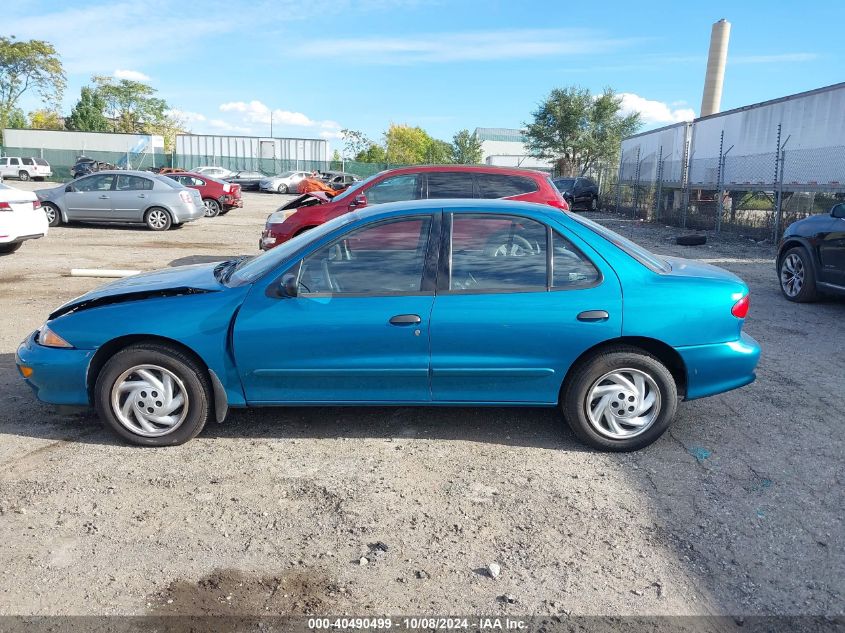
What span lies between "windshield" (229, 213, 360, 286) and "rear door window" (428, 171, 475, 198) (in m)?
4.72

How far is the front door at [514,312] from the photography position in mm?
4137

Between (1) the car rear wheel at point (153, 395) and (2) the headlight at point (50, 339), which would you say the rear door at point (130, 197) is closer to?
(2) the headlight at point (50, 339)

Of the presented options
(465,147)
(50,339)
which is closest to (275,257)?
(50,339)

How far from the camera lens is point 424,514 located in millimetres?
3559

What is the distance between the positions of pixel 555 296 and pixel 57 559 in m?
2.93

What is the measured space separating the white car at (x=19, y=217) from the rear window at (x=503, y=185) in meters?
7.78

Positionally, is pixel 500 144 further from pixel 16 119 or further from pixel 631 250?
pixel 631 250

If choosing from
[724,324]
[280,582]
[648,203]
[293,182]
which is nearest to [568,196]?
[648,203]

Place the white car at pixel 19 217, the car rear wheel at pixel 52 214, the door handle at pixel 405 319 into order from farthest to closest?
the car rear wheel at pixel 52 214
the white car at pixel 19 217
the door handle at pixel 405 319

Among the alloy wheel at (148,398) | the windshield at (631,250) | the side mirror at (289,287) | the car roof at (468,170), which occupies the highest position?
the car roof at (468,170)

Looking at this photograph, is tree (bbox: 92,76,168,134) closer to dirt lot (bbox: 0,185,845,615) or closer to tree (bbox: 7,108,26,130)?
tree (bbox: 7,108,26,130)

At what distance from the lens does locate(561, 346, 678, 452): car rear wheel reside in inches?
165

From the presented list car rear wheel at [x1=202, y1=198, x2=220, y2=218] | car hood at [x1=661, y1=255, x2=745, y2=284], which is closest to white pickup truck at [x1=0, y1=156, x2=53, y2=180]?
car rear wheel at [x1=202, y1=198, x2=220, y2=218]

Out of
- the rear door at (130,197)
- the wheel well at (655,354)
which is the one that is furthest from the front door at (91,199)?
the wheel well at (655,354)
